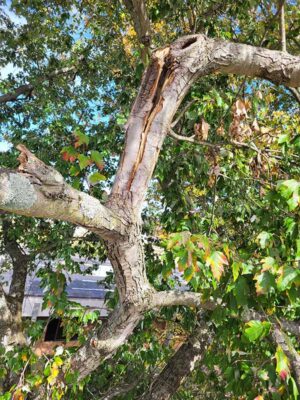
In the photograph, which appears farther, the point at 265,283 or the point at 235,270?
the point at 235,270

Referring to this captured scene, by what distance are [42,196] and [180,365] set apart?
389 cm

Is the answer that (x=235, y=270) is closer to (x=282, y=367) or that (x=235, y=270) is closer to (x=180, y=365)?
(x=282, y=367)

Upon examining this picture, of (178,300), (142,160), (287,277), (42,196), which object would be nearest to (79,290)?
(178,300)

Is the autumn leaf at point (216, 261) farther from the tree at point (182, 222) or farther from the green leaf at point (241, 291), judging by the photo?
the green leaf at point (241, 291)

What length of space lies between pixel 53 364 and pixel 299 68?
2224 mm

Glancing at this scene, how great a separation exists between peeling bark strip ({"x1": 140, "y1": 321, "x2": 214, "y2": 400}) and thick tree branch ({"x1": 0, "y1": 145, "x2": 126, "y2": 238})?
305 cm

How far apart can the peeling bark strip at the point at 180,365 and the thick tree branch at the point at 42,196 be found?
305 centimetres

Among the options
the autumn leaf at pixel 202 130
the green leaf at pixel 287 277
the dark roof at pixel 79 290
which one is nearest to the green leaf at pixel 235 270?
the green leaf at pixel 287 277

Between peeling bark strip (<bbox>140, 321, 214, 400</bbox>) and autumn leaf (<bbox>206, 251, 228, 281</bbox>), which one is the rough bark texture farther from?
peeling bark strip (<bbox>140, 321, 214, 400</bbox>)

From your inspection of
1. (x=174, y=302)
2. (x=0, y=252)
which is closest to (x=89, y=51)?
(x=0, y=252)

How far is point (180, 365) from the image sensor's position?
4.36 m

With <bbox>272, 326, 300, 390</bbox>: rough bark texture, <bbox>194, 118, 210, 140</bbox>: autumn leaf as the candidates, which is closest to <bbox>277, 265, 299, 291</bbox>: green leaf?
<bbox>272, 326, 300, 390</bbox>: rough bark texture

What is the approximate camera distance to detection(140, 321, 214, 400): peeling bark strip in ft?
13.6

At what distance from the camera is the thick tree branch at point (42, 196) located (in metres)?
1.10
